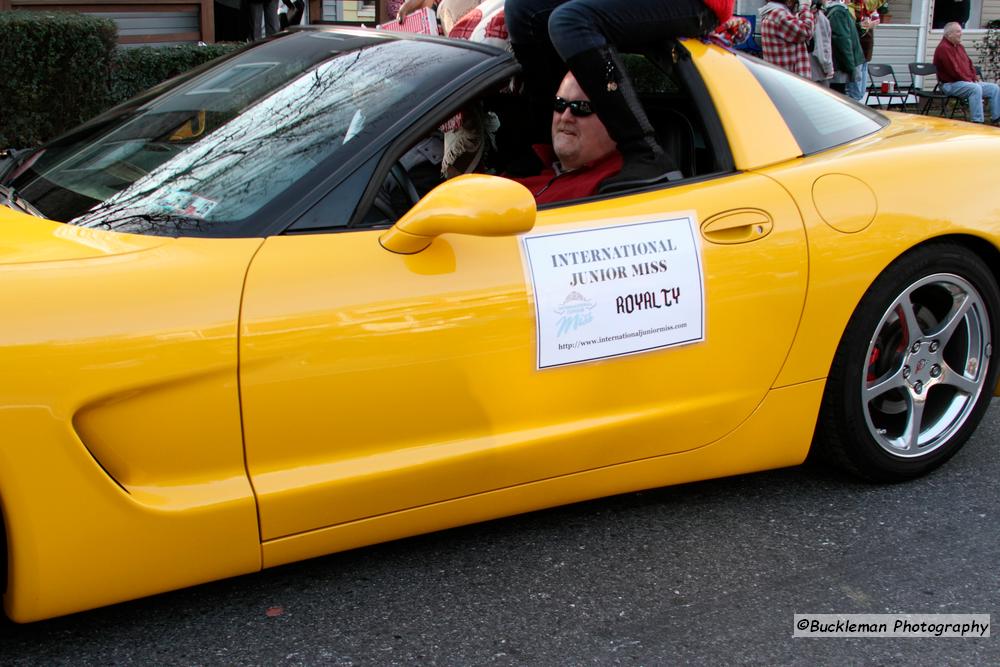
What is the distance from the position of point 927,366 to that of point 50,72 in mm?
5952

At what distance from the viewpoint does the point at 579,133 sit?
324cm

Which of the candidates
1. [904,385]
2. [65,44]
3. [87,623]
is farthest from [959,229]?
[65,44]

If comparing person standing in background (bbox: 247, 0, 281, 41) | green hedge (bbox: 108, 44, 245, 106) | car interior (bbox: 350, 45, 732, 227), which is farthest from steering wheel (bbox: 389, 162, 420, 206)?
person standing in background (bbox: 247, 0, 281, 41)

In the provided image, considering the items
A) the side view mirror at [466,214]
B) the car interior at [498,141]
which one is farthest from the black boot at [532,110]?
the side view mirror at [466,214]

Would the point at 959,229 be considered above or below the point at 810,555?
above

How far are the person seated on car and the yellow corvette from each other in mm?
265

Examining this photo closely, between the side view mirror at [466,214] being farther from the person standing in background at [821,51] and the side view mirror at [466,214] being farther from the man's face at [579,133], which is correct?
the person standing in background at [821,51]

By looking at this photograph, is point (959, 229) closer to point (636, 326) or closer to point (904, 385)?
point (904, 385)

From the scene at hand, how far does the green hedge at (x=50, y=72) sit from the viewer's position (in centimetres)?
701

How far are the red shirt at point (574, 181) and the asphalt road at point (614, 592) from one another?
2.89 ft

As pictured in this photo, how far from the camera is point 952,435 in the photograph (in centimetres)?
335

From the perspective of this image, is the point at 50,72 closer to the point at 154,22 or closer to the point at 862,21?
the point at 154,22

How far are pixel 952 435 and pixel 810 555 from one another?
760 millimetres

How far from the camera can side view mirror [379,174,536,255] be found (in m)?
2.41
